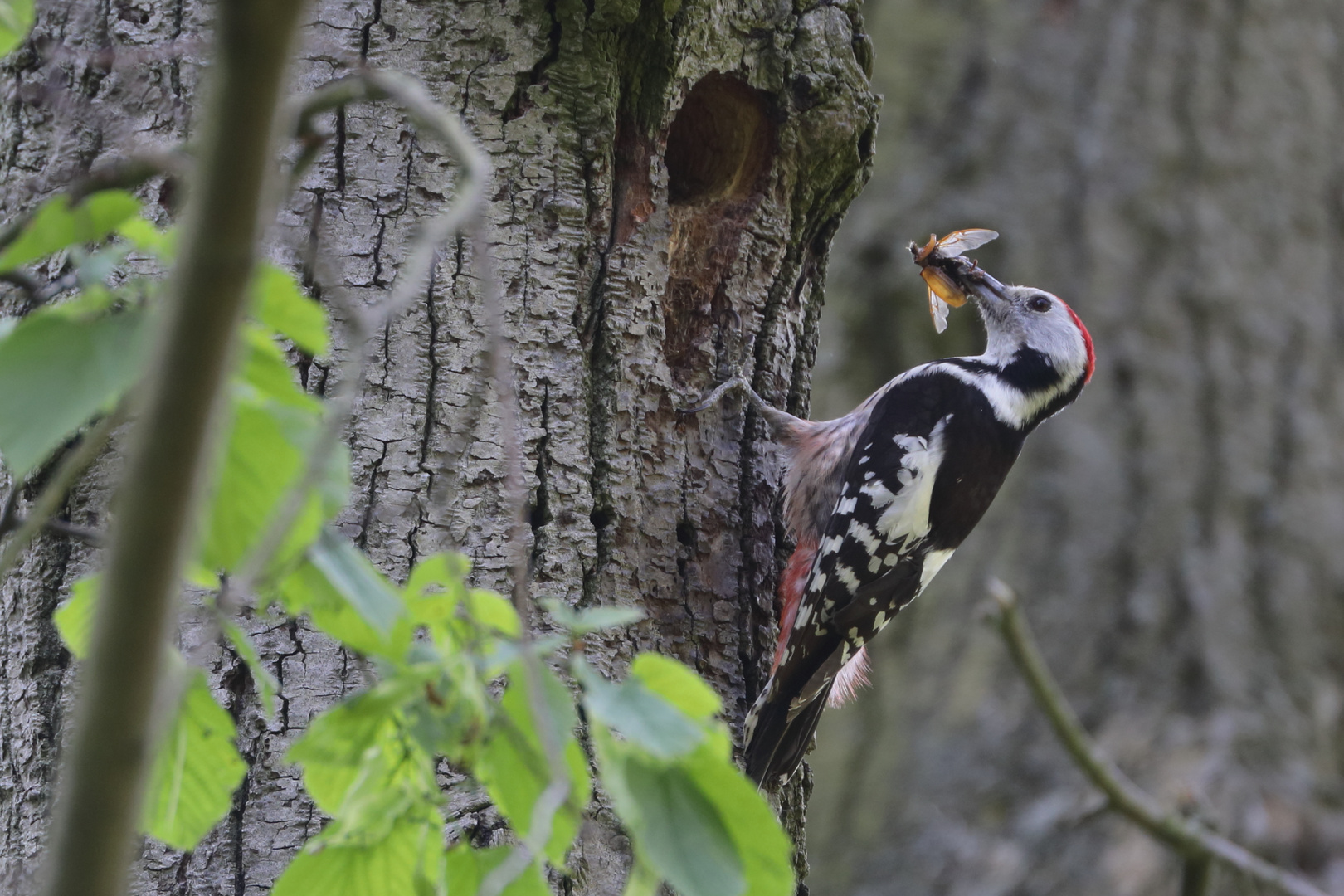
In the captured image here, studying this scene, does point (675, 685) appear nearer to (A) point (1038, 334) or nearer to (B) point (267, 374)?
(B) point (267, 374)

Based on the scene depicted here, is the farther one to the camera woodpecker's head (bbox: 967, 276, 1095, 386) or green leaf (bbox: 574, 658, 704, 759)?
woodpecker's head (bbox: 967, 276, 1095, 386)

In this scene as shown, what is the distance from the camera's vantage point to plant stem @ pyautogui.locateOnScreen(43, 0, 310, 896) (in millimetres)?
670

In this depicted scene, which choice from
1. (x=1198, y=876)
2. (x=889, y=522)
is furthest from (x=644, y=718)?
(x=889, y=522)

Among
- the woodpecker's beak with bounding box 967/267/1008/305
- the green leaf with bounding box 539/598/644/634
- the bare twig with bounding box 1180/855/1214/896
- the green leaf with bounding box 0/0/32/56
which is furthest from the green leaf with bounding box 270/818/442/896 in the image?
the woodpecker's beak with bounding box 967/267/1008/305

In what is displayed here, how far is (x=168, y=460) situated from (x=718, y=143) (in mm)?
2027

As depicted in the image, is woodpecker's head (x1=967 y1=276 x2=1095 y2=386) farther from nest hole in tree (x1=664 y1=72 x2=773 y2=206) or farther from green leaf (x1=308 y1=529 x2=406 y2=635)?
green leaf (x1=308 y1=529 x2=406 y2=635)

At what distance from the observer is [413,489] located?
1875mm

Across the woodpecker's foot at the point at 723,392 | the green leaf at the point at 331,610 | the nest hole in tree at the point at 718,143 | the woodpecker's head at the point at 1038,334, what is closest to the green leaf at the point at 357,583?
the green leaf at the point at 331,610

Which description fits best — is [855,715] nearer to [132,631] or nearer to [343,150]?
[343,150]

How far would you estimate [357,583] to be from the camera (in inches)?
37.1

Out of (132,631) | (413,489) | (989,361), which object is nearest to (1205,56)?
(989,361)

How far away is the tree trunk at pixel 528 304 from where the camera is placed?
1788 mm

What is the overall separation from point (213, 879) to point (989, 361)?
8.89 feet

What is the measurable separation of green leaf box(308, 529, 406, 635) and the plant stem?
0.71ft
